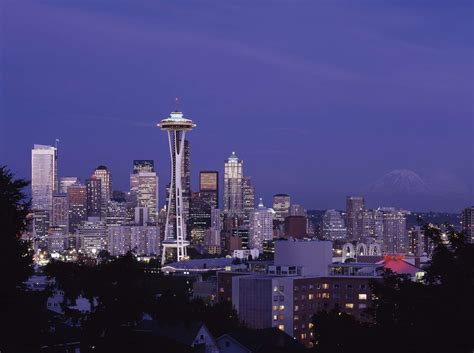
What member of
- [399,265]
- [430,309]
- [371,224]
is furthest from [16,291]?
[371,224]

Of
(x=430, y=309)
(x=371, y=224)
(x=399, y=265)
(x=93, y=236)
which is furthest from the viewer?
(x=93, y=236)

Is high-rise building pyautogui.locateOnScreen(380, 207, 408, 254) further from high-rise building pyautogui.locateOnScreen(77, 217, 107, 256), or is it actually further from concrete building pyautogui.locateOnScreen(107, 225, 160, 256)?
high-rise building pyautogui.locateOnScreen(77, 217, 107, 256)

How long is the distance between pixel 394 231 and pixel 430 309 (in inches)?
5098

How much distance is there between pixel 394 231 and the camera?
456ft

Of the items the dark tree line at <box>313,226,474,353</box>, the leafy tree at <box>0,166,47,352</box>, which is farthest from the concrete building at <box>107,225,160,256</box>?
the dark tree line at <box>313,226,474,353</box>

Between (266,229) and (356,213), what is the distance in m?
14.6

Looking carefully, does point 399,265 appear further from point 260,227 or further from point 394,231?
point 260,227

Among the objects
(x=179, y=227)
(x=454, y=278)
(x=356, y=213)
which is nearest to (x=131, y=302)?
Result: (x=454, y=278)

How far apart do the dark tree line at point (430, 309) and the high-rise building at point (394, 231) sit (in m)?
120

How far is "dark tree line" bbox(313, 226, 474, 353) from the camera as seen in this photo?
1077 cm

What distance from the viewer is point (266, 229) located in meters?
157

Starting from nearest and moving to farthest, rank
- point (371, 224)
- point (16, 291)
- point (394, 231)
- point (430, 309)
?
point (430, 309), point (16, 291), point (394, 231), point (371, 224)

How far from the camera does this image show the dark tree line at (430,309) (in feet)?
35.3

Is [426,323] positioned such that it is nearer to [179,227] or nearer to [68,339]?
[68,339]
